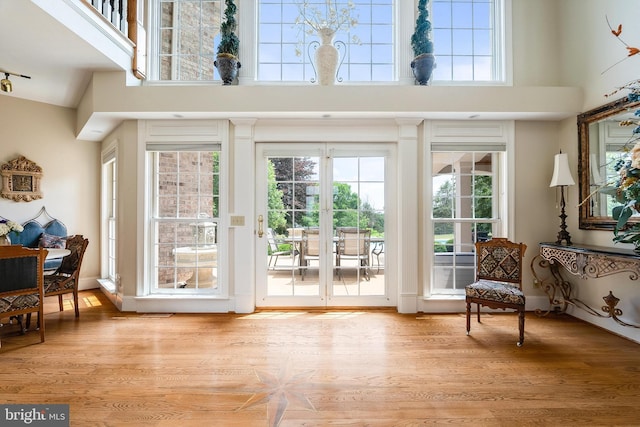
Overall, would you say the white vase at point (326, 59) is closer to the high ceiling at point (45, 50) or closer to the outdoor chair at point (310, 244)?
the outdoor chair at point (310, 244)

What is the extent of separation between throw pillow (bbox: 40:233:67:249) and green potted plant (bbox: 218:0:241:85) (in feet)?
10.8

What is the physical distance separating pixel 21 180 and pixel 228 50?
357 centimetres

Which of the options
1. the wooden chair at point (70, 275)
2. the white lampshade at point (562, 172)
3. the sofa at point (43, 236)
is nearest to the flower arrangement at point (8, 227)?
the sofa at point (43, 236)

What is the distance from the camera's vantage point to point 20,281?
2799 mm

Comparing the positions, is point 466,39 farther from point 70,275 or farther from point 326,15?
point 70,275

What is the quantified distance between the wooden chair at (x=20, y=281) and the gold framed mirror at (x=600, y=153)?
5283 mm

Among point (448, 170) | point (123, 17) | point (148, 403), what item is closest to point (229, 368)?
point (148, 403)

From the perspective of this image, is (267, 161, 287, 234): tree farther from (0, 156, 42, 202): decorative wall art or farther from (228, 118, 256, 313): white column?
(0, 156, 42, 202): decorative wall art

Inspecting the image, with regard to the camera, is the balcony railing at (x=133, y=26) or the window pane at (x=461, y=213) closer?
the balcony railing at (x=133, y=26)

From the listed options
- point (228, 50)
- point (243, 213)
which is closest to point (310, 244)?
point (243, 213)

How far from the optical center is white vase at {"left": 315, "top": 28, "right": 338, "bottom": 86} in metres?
3.46

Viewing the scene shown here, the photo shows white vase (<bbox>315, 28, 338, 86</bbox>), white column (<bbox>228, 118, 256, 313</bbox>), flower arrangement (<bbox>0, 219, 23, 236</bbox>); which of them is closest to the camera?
white vase (<bbox>315, 28, 338, 86</bbox>)

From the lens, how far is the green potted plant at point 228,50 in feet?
11.6

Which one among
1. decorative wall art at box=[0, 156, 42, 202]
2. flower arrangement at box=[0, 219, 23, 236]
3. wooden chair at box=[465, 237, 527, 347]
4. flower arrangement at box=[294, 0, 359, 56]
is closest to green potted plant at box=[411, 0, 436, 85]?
flower arrangement at box=[294, 0, 359, 56]
